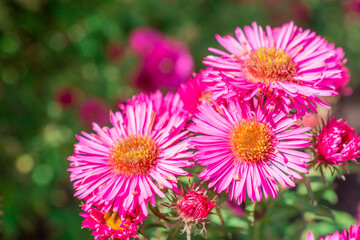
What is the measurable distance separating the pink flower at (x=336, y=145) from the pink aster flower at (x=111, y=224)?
52 centimetres

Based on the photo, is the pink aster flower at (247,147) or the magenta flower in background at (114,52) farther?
the magenta flower in background at (114,52)

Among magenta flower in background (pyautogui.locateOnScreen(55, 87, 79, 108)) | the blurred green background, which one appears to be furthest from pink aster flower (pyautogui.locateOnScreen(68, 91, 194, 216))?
magenta flower in background (pyautogui.locateOnScreen(55, 87, 79, 108))

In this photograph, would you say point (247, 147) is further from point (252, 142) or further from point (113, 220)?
point (113, 220)

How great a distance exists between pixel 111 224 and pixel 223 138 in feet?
1.30

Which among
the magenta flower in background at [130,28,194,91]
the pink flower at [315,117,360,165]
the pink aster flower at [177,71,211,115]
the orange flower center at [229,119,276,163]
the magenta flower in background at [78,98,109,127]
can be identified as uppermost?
the magenta flower in background at [130,28,194,91]

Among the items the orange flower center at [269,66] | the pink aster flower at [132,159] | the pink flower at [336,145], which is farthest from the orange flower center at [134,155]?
the pink flower at [336,145]

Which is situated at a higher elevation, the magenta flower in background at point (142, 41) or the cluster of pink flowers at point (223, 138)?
the magenta flower in background at point (142, 41)

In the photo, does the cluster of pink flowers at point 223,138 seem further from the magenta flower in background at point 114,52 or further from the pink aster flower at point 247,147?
the magenta flower in background at point 114,52

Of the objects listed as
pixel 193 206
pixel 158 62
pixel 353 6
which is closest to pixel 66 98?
pixel 158 62

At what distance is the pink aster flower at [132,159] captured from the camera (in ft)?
3.42

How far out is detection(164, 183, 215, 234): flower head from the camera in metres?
0.98

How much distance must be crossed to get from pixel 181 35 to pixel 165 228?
7.18 feet

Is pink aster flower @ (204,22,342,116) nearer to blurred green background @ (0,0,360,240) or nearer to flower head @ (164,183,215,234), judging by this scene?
flower head @ (164,183,215,234)

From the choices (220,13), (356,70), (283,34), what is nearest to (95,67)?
(220,13)
